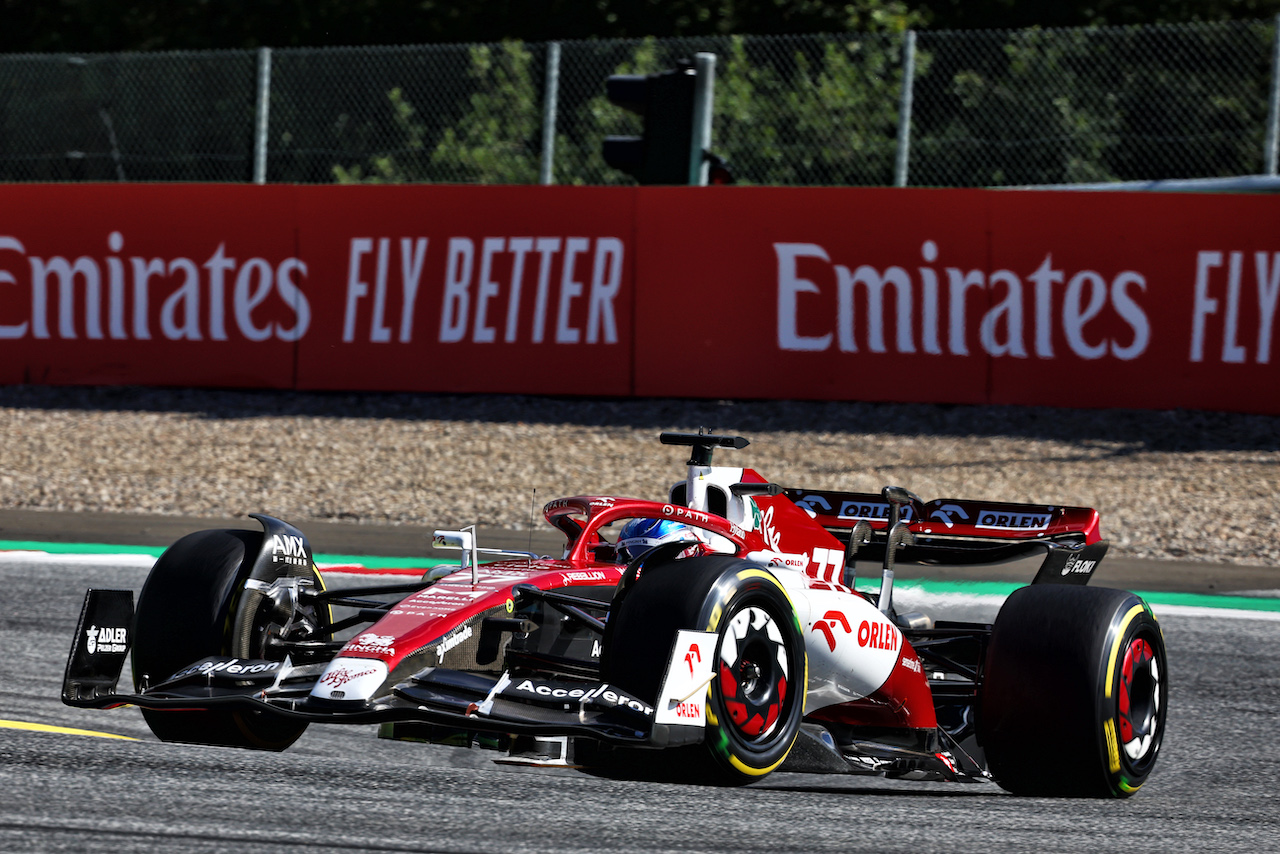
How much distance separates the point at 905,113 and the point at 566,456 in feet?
13.5

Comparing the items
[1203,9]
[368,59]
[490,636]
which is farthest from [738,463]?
[1203,9]

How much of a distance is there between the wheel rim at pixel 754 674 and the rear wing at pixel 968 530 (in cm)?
147

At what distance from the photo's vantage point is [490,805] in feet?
14.1

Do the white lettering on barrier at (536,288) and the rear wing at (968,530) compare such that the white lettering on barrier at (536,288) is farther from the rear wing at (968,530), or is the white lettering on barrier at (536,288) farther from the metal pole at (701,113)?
the rear wing at (968,530)

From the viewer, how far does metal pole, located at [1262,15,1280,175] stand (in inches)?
487

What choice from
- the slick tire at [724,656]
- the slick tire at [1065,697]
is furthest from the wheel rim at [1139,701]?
the slick tire at [724,656]

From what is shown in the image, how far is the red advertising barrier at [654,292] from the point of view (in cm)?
1165

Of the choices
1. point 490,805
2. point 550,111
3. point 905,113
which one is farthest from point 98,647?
point 550,111

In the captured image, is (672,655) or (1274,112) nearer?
(672,655)

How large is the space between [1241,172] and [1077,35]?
5.80ft

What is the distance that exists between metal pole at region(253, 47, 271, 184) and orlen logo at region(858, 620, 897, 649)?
10.6 m

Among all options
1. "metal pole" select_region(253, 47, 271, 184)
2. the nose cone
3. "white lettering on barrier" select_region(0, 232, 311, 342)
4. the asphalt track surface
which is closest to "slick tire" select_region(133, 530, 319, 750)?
the asphalt track surface

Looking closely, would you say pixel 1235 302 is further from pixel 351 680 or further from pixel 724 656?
pixel 351 680

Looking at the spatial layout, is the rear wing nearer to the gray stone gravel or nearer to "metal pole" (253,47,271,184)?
the gray stone gravel
